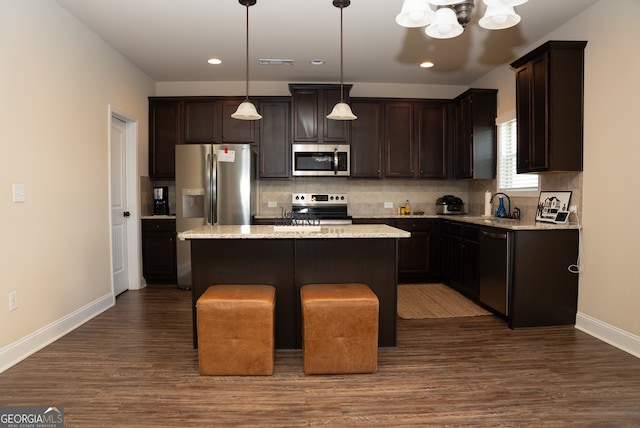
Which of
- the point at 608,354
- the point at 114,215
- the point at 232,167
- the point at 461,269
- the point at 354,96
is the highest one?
the point at 354,96

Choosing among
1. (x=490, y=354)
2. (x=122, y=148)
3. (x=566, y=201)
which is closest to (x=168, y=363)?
(x=490, y=354)

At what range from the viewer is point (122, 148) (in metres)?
4.84

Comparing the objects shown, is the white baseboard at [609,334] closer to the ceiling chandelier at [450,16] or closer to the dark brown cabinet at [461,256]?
the dark brown cabinet at [461,256]

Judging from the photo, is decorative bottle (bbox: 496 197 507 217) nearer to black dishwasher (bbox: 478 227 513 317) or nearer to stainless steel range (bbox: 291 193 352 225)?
black dishwasher (bbox: 478 227 513 317)

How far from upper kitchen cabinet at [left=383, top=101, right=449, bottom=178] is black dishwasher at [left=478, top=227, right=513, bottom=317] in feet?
5.47

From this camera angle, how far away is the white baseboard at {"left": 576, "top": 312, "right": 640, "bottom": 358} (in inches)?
118

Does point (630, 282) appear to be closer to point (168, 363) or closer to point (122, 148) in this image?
point (168, 363)

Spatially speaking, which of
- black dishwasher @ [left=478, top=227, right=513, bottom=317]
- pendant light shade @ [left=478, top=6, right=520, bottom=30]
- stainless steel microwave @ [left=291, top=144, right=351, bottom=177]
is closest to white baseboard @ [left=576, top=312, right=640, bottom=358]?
black dishwasher @ [left=478, top=227, right=513, bottom=317]

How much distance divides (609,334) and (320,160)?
3620mm

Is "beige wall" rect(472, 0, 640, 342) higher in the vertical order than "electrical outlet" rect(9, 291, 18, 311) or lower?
higher

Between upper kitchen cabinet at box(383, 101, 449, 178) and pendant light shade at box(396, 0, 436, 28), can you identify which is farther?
upper kitchen cabinet at box(383, 101, 449, 178)

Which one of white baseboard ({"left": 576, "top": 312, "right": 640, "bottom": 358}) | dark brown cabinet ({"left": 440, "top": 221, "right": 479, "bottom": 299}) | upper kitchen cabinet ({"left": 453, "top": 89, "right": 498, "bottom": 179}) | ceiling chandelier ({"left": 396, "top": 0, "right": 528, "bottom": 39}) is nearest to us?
ceiling chandelier ({"left": 396, "top": 0, "right": 528, "bottom": 39})

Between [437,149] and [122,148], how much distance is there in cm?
413

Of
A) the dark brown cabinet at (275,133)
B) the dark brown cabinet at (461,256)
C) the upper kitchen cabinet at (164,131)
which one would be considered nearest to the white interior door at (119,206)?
the upper kitchen cabinet at (164,131)
